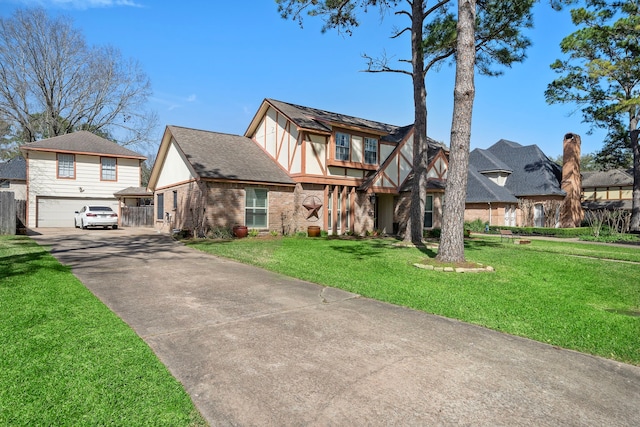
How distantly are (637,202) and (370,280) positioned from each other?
1105 inches

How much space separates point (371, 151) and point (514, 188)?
16944mm

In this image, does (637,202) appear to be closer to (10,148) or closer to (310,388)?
(310,388)

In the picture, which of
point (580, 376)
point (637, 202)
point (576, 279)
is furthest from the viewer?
point (637, 202)

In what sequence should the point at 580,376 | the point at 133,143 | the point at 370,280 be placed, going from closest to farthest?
the point at 580,376
the point at 370,280
the point at 133,143

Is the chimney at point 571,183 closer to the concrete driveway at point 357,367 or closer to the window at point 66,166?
the concrete driveway at point 357,367

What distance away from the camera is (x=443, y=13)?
52.7 feet

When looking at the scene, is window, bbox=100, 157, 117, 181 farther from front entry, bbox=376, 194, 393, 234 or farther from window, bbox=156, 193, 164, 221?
front entry, bbox=376, 194, 393, 234

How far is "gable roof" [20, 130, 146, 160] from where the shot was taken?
23.8 meters

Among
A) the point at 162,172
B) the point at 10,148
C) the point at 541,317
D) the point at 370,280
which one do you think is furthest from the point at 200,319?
the point at 10,148

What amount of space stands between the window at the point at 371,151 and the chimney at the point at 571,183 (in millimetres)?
19136

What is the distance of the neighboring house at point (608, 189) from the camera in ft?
118

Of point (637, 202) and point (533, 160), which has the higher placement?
point (533, 160)

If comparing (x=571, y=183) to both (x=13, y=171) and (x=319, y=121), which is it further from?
(x=13, y=171)

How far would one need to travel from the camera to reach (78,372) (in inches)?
128
